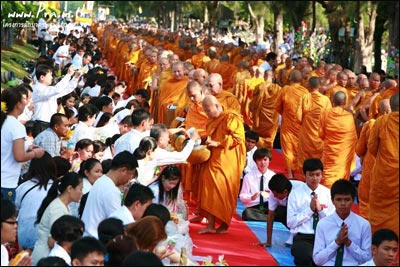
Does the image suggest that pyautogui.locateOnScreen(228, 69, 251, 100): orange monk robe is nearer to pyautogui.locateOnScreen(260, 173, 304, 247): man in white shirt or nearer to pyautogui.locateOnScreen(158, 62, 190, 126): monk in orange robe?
pyautogui.locateOnScreen(158, 62, 190, 126): monk in orange robe

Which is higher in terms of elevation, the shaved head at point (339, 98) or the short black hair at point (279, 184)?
the shaved head at point (339, 98)

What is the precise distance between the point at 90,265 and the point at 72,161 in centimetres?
450

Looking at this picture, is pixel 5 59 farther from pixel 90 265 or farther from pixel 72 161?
pixel 90 265

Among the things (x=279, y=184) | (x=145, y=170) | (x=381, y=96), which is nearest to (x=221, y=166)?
(x=279, y=184)

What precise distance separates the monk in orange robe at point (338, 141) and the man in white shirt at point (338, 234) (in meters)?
5.10

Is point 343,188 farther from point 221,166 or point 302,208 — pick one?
point 221,166

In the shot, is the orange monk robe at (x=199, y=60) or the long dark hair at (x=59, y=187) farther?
the orange monk robe at (x=199, y=60)

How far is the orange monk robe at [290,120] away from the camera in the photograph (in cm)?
1627

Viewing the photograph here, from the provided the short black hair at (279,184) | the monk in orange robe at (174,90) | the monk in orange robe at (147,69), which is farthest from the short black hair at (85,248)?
the monk in orange robe at (147,69)

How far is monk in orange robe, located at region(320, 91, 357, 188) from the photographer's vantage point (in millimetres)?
14180

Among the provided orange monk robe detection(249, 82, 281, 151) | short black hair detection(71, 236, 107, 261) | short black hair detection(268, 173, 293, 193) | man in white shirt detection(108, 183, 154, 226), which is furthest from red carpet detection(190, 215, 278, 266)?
orange monk robe detection(249, 82, 281, 151)

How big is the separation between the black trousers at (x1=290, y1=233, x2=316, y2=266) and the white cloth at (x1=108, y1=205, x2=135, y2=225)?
2532 mm

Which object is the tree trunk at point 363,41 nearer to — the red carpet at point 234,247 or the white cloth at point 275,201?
the red carpet at point 234,247

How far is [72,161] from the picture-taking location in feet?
35.9
